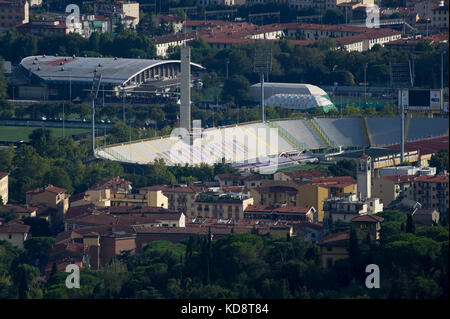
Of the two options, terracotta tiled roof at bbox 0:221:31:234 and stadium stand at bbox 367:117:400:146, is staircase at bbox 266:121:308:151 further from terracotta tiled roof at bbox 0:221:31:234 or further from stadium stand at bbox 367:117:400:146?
terracotta tiled roof at bbox 0:221:31:234

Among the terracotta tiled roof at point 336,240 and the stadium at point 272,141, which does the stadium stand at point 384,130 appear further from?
the terracotta tiled roof at point 336,240

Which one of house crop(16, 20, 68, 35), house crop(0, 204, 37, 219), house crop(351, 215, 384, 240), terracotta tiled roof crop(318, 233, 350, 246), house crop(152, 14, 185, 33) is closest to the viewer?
terracotta tiled roof crop(318, 233, 350, 246)

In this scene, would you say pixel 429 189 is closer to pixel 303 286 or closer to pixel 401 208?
pixel 401 208

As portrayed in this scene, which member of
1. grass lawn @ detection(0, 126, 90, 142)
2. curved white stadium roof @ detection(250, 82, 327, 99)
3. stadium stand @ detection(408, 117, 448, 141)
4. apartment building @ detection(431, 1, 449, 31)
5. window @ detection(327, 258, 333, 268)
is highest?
apartment building @ detection(431, 1, 449, 31)

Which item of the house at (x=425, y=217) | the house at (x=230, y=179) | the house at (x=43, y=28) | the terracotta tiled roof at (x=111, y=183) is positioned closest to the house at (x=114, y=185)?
the terracotta tiled roof at (x=111, y=183)

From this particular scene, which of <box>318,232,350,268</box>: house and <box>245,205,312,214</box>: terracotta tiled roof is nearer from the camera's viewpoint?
<box>318,232,350,268</box>: house

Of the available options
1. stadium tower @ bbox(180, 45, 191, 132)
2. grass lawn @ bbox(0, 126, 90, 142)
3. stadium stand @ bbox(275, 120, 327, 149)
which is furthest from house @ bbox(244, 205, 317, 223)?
grass lawn @ bbox(0, 126, 90, 142)
